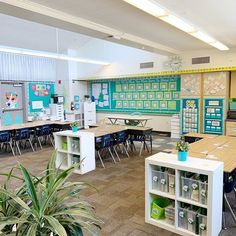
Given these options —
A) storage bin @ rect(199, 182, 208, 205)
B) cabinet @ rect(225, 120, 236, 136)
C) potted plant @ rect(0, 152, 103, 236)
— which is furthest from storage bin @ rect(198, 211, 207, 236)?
cabinet @ rect(225, 120, 236, 136)

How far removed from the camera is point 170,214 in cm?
298

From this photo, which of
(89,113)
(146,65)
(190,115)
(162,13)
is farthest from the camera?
(89,113)

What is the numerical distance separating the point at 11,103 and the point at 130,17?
7.28m

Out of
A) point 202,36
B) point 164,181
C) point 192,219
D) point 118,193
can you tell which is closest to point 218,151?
point 164,181

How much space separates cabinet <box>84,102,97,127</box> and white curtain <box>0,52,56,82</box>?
2126 millimetres

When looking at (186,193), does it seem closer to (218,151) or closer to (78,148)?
(218,151)

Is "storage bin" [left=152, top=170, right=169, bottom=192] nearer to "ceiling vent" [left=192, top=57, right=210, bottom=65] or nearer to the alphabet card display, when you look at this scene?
the alphabet card display

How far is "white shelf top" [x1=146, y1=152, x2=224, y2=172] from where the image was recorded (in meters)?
2.66

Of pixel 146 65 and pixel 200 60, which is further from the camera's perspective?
pixel 146 65

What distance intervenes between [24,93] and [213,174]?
30.6 feet

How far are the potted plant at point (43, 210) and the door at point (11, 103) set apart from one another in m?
8.70

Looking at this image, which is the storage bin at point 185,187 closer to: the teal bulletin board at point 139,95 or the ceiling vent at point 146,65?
the teal bulletin board at point 139,95

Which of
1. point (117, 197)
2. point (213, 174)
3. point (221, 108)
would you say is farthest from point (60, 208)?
point (221, 108)

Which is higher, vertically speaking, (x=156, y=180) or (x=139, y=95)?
(x=139, y=95)
